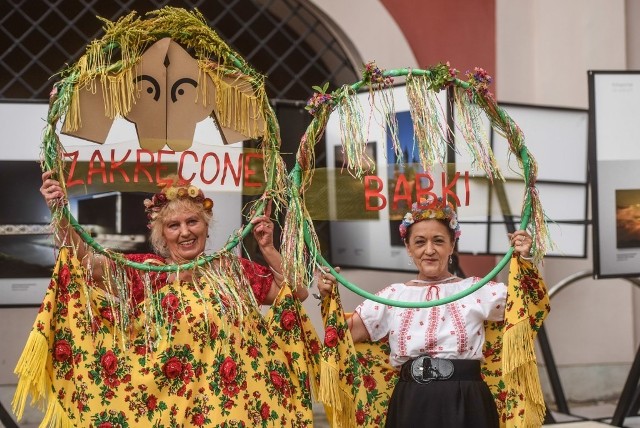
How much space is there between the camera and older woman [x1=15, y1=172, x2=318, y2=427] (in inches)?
151

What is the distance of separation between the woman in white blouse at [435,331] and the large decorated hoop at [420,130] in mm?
132

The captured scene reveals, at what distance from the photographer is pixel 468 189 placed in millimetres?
4367

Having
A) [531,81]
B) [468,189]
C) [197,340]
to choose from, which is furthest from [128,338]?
[531,81]

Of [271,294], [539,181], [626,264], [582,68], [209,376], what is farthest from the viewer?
[582,68]

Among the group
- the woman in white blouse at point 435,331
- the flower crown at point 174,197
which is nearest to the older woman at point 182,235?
the flower crown at point 174,197

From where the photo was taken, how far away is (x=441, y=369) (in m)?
4.00

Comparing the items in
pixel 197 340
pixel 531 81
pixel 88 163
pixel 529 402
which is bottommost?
pixel 529 402

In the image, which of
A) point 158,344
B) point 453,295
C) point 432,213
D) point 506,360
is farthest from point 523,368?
point 158,344

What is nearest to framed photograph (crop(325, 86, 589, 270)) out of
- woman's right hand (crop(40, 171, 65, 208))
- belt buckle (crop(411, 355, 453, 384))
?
belt buckle (crop(411, 355, 453, 384))

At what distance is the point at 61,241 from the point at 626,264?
3183mm

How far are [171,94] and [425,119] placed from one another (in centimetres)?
100

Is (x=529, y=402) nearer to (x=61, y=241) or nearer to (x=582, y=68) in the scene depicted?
(x=61, y=241)

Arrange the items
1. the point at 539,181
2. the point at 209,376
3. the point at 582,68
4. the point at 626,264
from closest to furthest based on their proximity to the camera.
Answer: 1. the point at 209,376
2. the point at 626,264
3. the point at 539,181
4. the point at 582,68

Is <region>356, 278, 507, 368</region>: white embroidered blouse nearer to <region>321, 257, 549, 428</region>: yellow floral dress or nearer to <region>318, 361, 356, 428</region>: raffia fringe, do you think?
<region>321, 257, 549, 428</region>: yellow floral dress
